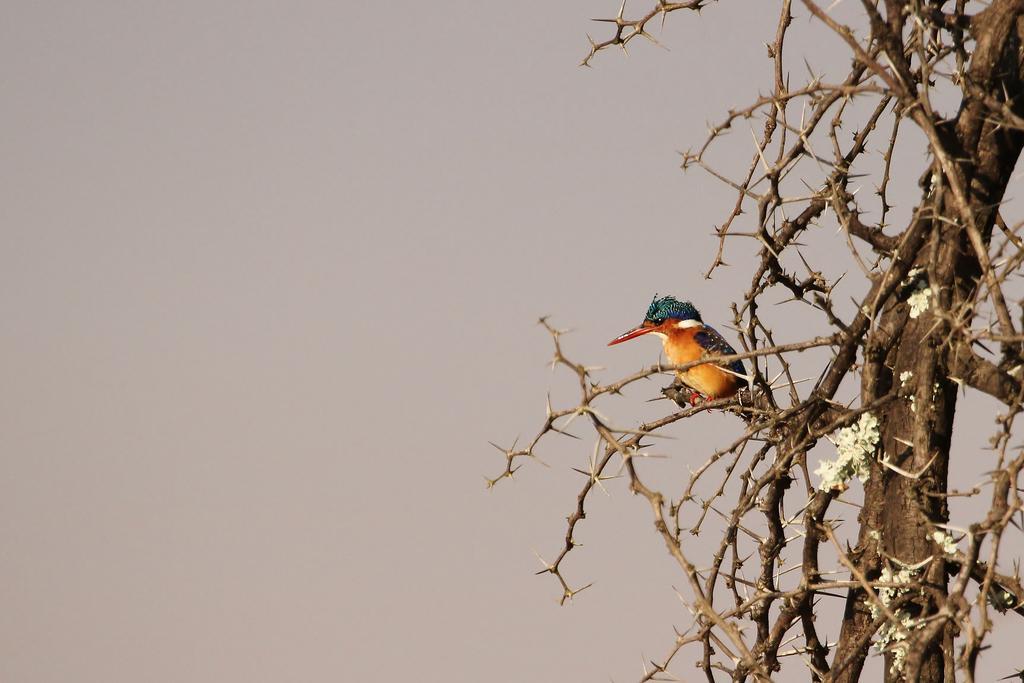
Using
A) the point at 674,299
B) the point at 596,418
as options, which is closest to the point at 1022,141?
the point at 596,418

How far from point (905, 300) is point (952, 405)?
0.97 feet

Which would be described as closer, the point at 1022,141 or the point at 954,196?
the point at 954,196

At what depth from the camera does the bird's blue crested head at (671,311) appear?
527cm

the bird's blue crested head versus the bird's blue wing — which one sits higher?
the bird's blue crested head

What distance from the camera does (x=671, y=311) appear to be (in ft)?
17.3

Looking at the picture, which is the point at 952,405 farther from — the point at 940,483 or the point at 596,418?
the point at 596,418

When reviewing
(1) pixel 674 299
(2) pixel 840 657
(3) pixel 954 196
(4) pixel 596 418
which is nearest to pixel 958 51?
(3) pixel 954 196

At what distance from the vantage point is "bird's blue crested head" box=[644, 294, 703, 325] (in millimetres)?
5266

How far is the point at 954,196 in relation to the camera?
2920mm

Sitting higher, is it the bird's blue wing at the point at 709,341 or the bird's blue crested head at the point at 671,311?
the bird's blue crested head at the point at 671,311

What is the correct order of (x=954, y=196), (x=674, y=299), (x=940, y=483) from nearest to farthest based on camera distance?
(x=954, y=196), (x=940, y=483), (x=674, y=299)

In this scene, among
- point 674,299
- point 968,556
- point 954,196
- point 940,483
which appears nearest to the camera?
point 968,556

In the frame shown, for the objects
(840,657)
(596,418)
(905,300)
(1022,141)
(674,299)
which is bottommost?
(840,657)

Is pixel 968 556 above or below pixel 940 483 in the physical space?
below
